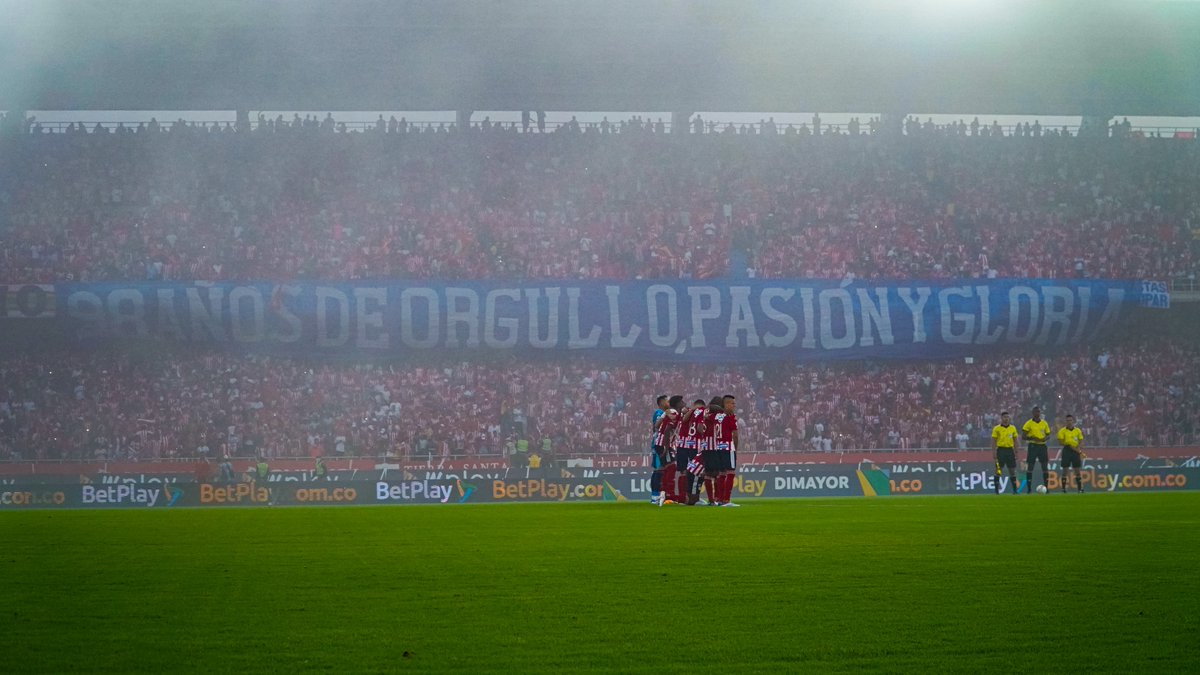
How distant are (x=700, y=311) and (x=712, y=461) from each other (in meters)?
16.5

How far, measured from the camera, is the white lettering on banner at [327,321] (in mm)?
37156

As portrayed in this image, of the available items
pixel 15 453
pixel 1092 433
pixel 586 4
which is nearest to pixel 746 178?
pixel 586 4

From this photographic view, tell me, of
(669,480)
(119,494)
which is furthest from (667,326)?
(669,480)

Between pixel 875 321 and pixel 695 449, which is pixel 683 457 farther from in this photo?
pixel 875 321

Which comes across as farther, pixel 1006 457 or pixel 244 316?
pixel 244 316

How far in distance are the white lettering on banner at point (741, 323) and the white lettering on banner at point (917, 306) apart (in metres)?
4.08

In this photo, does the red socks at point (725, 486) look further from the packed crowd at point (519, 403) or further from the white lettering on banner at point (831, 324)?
the white lettering on banner at point (831, 324)

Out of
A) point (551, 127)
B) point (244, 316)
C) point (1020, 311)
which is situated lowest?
point (1020, 311)

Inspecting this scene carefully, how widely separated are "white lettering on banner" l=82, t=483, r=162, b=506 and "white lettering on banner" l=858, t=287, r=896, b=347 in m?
18.4

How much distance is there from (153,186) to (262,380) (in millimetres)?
7861

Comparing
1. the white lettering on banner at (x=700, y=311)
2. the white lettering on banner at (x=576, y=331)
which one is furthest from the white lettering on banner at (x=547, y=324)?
the white lettering on banner at (x=700, y=311)

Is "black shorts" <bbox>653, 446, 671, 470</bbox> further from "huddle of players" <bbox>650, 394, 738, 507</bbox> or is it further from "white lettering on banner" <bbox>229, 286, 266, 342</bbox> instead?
"white lettering on banner" <bbox>229, 286, 266, 342</bbox>

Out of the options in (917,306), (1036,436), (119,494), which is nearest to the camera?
(1036,436)

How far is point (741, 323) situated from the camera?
38.1 m
